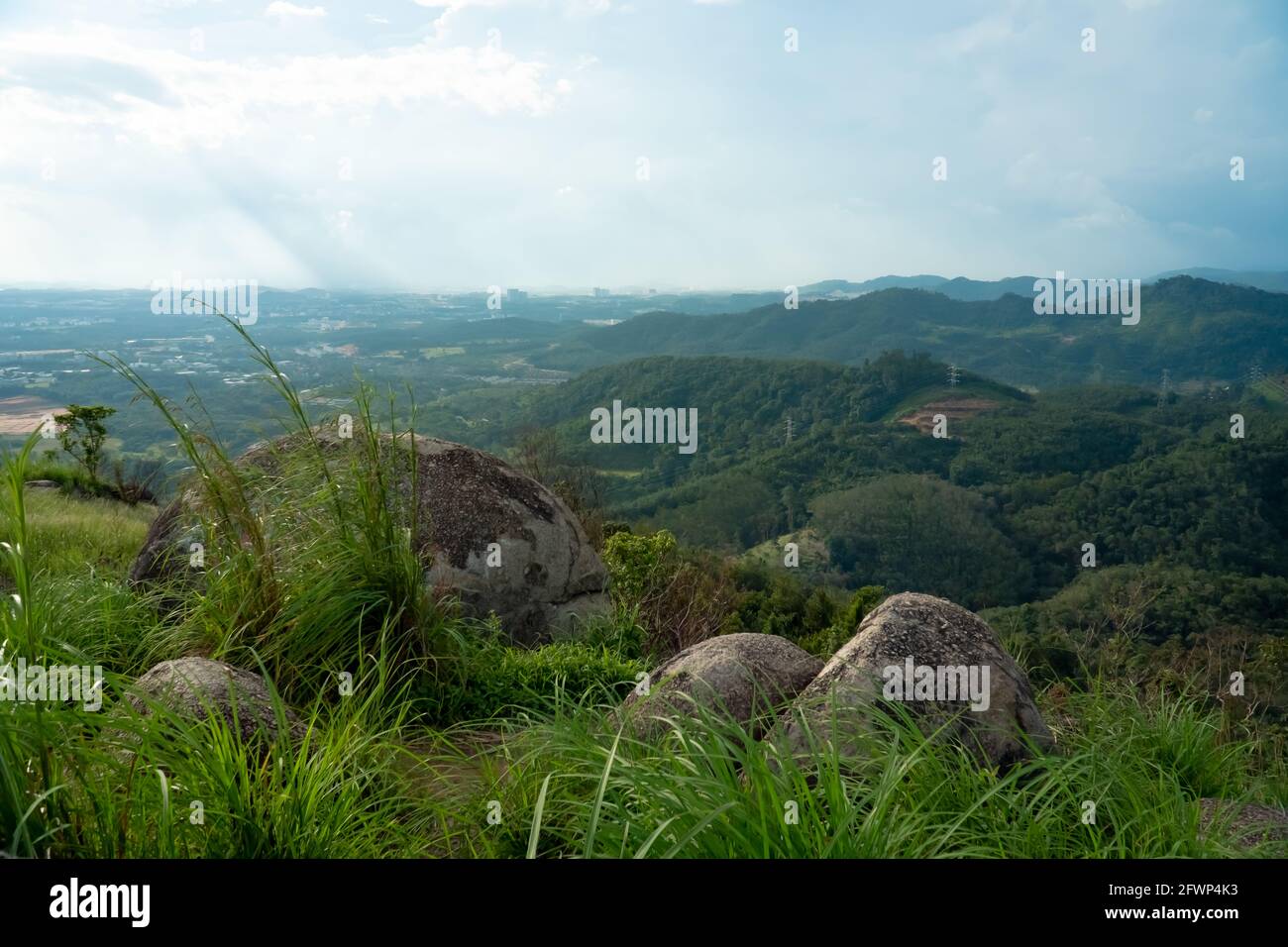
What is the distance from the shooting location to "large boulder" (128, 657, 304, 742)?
3.12 m

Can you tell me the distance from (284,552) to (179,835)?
2108 mm

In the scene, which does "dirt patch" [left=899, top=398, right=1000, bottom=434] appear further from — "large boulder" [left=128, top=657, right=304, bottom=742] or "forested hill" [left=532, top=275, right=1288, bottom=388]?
"large boulder" [left=128, top=657, right=304, bottom=742]

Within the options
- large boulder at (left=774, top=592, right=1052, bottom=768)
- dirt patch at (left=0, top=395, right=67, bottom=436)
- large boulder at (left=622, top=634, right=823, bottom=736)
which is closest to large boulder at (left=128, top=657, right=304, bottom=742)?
large boulder at (left=622, top=634, right=823, bottom=736)

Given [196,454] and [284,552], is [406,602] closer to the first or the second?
[284,552]

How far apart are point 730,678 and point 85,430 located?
16739 millimetres

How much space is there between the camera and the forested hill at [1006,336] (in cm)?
6262

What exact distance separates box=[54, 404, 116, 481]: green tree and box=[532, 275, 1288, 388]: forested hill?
111ft

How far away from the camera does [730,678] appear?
379 cm

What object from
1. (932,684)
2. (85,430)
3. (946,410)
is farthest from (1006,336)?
(932,684)

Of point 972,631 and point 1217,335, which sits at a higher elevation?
point 1217,335

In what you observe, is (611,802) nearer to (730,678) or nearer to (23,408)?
(730,678)

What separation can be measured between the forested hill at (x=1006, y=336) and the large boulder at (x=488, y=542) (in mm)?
44683
